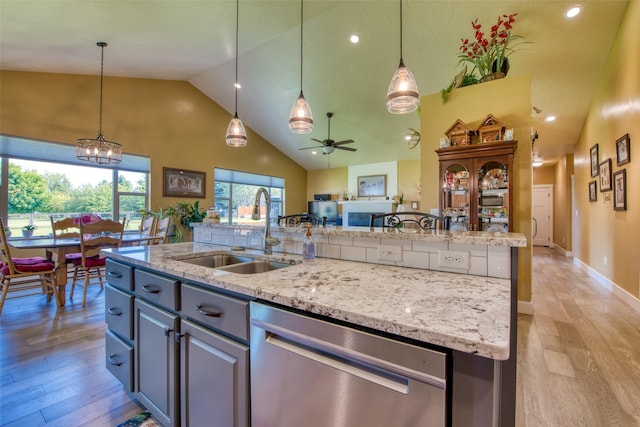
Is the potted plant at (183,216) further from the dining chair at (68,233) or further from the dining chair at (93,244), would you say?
the dining chair at (93,244)

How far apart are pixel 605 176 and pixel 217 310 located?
18.0 feet

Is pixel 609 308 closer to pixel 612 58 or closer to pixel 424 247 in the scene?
pixel 612 58

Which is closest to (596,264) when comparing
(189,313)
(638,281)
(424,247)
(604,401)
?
(638,281)

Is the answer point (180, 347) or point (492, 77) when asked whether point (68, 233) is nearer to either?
point (180, 347)

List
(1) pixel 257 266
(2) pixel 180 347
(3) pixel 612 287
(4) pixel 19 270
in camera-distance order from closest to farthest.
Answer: (2) pixel 180 347
(1) pixel 257 266
(4) pixel 19 270
(3) pixel 612 287

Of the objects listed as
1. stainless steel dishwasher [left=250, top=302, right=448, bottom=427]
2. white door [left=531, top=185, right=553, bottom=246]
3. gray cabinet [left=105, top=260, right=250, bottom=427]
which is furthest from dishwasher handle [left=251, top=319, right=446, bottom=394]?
white door [left=531, top=185, right=553, bottom=246]

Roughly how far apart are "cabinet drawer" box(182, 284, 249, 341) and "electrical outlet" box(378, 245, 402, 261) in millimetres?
675

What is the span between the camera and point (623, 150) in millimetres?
3326

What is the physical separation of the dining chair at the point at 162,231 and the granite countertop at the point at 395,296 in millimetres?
2943

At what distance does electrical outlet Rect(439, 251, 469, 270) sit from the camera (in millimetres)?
1140

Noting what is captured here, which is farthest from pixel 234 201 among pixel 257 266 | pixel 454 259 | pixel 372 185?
pixel 454 259

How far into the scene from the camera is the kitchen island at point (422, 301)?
58 cm

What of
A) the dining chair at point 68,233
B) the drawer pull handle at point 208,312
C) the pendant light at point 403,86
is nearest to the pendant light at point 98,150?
the dining chair at point 68,233

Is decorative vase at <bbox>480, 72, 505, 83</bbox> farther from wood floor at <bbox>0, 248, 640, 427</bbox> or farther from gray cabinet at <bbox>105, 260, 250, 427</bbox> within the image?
gray cabinet at <bbox>105, 260, 250, 427</bbox>
